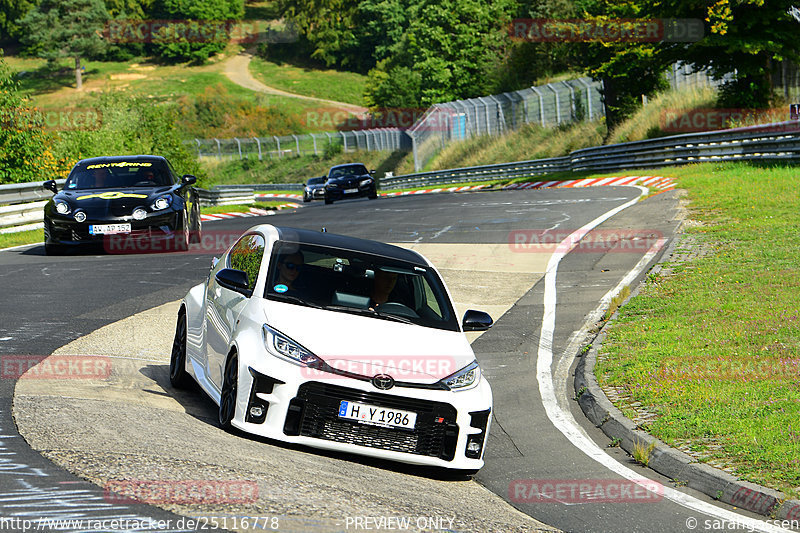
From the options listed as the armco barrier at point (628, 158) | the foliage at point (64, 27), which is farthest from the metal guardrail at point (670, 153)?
the foliage at point (64, 27)

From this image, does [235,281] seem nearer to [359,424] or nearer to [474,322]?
[359,424]

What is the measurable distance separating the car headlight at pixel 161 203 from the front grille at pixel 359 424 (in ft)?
39.5

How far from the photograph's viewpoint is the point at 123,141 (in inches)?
1622

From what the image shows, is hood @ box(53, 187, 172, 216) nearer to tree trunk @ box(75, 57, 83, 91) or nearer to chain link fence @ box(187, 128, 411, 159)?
chain link fence @ box(187, 128, 411, 159)

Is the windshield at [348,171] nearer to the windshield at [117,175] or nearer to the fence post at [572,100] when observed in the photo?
the fence post at [572,100]

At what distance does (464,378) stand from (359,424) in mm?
881

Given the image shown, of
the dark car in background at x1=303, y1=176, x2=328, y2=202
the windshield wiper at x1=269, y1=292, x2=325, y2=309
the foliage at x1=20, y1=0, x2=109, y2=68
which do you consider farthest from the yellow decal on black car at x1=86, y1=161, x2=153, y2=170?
the foliage at x1=20, y1=0, x2=109, y2=68

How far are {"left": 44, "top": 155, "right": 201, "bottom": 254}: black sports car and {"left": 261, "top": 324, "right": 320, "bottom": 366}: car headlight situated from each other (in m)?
11.5

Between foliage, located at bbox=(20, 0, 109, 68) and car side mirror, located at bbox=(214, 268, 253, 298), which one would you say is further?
foliage, located at bbox=(20, 0, 109, 68)

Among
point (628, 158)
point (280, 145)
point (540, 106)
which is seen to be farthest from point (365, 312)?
point (280, 145)

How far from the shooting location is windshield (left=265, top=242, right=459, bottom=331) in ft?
25.5

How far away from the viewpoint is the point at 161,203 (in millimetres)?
18250

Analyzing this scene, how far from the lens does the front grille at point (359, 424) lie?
684 centimetres

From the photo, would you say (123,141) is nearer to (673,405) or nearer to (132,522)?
(673,405)
